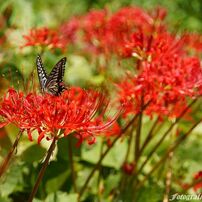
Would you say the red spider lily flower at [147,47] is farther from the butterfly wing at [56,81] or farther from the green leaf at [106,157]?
the green leaf at [106,157]

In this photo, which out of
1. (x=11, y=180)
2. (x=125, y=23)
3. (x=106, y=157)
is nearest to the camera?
(x=11, y=180)

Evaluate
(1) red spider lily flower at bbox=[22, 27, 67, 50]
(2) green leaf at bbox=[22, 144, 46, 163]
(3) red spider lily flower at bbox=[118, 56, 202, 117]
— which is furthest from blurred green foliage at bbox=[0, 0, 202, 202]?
(3) red spider lily flower at bbox=[118, 56, 202, 117]

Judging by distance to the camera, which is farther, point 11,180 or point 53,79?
point 11,180

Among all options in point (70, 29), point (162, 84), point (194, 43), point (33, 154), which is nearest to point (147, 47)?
point (162, 84)

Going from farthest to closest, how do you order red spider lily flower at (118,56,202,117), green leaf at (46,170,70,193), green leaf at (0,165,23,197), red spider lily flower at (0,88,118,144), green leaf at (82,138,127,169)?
green leaf at (82,138,127,169), green leaf at (46,170,70,193), green leaf at (0,165,23,197), red spider lily flower at (118,56,202,117), red spider lily flower at (0,88,118,144)

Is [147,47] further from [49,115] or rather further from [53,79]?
[49,115]

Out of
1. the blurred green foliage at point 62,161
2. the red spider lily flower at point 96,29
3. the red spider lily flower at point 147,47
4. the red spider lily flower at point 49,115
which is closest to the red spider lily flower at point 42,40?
the blurred green foliage at point 62,161

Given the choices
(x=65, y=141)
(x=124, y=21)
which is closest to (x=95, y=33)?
(x=124, y=21)

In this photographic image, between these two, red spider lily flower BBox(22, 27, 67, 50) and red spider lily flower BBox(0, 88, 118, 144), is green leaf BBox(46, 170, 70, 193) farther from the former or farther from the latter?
red spider lily flower BBox(0, 88, 118, 144)
